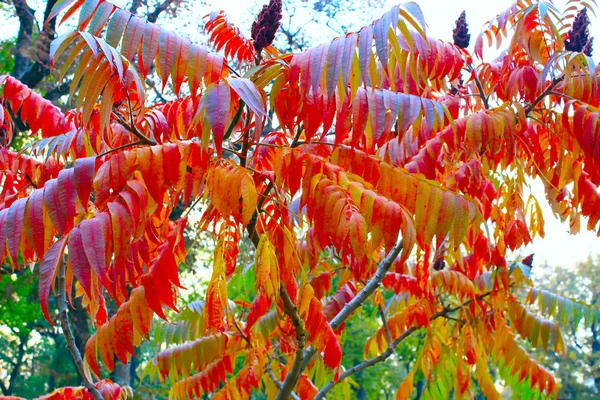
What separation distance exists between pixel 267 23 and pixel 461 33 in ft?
4.85

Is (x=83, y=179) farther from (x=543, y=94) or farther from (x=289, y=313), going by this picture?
(x=543, y=94)

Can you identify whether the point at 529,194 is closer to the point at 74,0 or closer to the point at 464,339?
the point at 464,339

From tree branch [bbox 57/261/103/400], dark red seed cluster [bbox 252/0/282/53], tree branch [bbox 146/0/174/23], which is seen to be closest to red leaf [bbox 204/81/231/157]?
dark red seed cluster [bbox 252/0/282/53]

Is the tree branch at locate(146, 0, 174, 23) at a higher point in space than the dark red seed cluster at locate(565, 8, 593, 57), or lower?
higher

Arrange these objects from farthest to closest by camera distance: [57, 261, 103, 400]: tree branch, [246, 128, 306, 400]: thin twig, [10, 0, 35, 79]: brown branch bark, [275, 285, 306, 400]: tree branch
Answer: [10, 0, 35, 79]: brown branch bark
[57, 261, 103, 400]: tree branch
[275, 285, 306, 400]: tree branch
[246, 128, 306, 400]: thin twig

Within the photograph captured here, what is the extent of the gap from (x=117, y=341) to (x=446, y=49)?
70.8 inches

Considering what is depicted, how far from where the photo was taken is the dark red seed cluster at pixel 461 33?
3113 millimetres

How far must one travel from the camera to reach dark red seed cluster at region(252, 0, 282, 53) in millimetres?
1992

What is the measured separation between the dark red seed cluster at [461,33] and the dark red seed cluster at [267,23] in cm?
142

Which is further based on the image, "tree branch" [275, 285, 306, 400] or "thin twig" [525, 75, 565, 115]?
"thin twig" [525, 75, 565, 115]

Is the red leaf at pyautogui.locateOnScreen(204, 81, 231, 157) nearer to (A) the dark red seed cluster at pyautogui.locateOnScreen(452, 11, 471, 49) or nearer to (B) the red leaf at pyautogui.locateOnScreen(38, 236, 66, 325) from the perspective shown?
(B) the red leaf at pyautogui.locateOnScreen(38, 236, 66, 325)

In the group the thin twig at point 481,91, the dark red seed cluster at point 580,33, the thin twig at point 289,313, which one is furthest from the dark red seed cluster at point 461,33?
the thin twig at point 289,313

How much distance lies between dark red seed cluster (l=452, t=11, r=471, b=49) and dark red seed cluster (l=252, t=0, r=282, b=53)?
4.64ft

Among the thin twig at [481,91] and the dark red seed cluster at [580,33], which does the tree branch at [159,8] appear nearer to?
the thin twig at [481,91]
